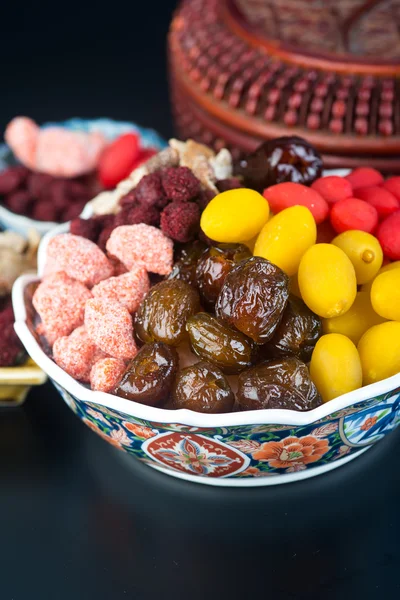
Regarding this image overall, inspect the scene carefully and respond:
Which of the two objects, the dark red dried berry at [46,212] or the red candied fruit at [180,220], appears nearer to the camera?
the red candied fruit at [180,220]

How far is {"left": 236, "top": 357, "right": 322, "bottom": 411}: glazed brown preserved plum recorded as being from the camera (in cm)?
68

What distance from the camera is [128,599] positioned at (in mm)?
747

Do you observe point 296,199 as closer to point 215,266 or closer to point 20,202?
point 215,266

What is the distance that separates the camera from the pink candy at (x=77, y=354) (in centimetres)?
76

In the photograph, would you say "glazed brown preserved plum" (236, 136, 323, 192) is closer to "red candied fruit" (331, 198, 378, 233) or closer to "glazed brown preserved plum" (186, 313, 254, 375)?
"red candied fruit" (331, 198, 378, 233)

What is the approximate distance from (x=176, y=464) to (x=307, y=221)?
0.29 meters

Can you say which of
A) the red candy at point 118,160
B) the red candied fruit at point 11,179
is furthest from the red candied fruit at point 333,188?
the red candied fruit at point 11,179

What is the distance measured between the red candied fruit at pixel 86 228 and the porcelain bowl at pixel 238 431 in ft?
0.42

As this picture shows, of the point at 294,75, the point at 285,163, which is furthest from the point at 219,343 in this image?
the point at 294,75

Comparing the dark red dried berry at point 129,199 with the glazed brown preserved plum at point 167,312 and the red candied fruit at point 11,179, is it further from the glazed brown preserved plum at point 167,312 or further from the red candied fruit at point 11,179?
the red candied fruit at point 11,179

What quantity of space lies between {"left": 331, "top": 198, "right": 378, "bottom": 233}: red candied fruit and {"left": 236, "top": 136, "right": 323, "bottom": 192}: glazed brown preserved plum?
81mm

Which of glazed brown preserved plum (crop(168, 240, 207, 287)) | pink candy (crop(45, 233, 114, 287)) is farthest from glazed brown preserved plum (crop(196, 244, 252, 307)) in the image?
pink candy (crop(45, 233, 114, 287))

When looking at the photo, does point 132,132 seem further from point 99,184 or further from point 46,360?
point 46,360

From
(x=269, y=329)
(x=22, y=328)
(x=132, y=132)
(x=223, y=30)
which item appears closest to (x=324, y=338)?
(x=269, y=329)
